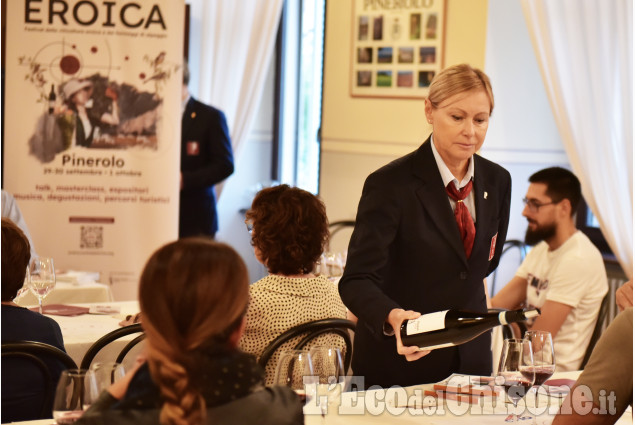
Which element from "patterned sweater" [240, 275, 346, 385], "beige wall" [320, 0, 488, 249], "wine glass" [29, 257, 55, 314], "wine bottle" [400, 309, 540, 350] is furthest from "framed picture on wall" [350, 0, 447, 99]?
"wine bottle" [400, 309, 540, 350]

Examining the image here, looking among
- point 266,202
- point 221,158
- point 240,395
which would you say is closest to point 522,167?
point 221,158

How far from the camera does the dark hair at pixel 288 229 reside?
3.01m

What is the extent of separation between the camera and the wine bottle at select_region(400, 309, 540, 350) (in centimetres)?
222

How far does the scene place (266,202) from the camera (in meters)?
3.04

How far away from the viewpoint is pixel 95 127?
5.40m

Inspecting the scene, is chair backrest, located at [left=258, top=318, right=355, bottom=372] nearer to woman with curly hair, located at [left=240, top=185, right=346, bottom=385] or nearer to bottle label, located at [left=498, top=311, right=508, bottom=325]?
woman with curly hair, located at [left=240, top=185, right=346, bottom=385]

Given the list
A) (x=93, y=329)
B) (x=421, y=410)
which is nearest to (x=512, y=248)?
(x=93, y=329)

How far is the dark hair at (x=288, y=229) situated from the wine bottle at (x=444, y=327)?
77 centimetres

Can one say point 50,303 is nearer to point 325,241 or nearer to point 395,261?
point 325,241

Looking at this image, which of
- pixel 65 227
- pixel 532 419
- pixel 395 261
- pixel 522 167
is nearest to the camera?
pixel 532 419

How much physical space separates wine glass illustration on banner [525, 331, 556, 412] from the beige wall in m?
3.99

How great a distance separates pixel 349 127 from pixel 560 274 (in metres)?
3.05

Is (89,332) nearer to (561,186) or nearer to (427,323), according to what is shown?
(427,323)

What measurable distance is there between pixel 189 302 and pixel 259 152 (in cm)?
705
